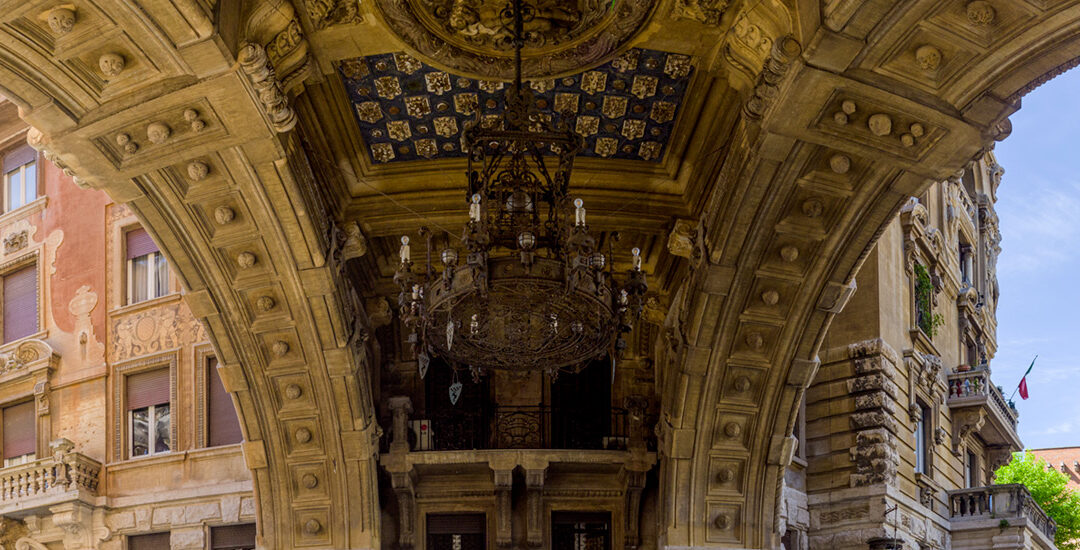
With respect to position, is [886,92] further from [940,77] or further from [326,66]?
[326,66]

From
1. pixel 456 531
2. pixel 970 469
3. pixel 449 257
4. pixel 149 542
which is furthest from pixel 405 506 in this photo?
pixel 970 469

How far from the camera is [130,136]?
50.7 feet

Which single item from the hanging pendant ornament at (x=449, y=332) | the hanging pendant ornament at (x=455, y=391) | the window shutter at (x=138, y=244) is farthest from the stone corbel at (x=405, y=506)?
the window shutter at (x=138, y=244)

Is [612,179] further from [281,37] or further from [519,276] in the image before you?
[281,37]

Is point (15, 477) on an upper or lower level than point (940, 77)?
lower

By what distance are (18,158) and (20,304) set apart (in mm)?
2696

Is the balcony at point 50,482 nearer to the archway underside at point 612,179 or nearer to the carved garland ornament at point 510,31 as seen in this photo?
the archway underside at point 612,179

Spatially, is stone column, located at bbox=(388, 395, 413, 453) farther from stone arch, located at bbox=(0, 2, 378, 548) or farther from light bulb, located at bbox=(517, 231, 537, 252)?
light bulb, located at bbox=(517, 231, 537, 252)

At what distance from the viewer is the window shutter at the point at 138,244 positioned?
23078mm

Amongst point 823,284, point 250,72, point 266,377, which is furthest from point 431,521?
point 250,72

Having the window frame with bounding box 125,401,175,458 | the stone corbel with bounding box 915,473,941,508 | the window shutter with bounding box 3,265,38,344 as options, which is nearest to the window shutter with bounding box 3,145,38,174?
the window shutter with bounding box 3,265,38,344

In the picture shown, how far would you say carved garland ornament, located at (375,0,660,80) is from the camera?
48.6 feet

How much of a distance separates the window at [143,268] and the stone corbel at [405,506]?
6.06 metres

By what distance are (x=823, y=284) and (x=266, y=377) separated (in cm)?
692
